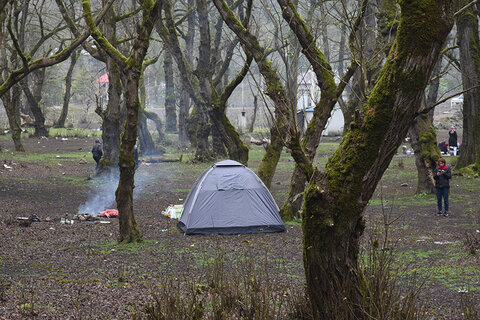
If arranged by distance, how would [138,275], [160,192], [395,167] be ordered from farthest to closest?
1. [395,167]
2. [160,192]
3. [138,275]

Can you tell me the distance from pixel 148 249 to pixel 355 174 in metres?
6.28

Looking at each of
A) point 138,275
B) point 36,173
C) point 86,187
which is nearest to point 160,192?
point 86,187

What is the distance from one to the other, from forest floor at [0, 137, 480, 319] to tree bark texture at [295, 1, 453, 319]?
13.1 inches

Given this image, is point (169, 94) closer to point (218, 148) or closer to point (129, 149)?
point (218, 148)

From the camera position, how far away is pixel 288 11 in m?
12.0

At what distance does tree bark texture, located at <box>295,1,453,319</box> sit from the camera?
4941mm

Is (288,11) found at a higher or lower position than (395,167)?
higher

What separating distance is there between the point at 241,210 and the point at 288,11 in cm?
454

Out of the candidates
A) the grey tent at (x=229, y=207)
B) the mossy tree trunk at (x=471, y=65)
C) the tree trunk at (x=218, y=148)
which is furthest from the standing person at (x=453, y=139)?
the grey tent at (x=229, y=207)

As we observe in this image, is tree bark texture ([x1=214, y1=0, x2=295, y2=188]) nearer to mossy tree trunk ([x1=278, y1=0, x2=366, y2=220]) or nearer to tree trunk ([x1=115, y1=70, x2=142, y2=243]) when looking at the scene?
mossy tree trunk ([x1=278, y1=0, x2=366, y2=220])

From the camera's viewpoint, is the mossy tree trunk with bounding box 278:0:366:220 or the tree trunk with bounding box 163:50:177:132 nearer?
the mossy tree trunk with bounding box 278:0:366:220

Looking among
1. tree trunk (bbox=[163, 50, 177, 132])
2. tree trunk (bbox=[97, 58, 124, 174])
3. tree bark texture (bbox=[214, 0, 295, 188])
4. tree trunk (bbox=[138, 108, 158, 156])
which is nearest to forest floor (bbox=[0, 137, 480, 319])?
tree trunk (bbox=[97, 58, 124, 174])

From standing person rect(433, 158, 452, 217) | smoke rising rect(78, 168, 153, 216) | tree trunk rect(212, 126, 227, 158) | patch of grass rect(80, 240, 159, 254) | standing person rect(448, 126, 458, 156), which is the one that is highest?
standing person rect(448, 126, 458, 156)

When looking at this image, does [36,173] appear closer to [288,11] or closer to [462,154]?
[288,11]
